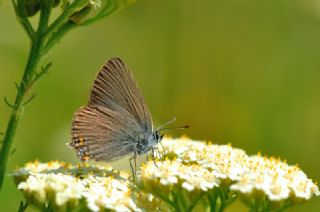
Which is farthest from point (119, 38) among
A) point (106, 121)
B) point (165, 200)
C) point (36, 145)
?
point (165, 200)

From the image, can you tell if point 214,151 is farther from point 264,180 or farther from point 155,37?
point 155,37

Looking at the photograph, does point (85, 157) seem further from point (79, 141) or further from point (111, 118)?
point (111, 118)

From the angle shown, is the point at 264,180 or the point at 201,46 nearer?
the point at 264,180

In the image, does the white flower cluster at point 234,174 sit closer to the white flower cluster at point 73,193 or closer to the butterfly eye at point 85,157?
the white flower cluster at point 73,193

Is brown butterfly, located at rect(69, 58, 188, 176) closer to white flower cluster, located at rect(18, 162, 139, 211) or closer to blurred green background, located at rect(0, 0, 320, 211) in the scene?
white flower cluster, located at rect(18, 162, 139, 211)

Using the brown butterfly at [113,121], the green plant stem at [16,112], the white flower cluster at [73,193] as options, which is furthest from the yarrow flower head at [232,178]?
the green plant stem at [16,112]

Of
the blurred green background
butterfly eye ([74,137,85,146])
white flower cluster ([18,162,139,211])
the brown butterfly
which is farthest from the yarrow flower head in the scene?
the blurred green background

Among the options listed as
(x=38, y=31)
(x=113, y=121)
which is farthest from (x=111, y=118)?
(x=38, y=31)
